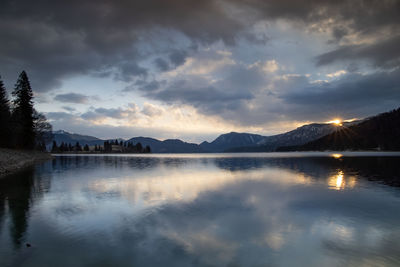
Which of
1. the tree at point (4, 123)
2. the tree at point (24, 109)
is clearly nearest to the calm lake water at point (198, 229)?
the tree at point (4, 123)

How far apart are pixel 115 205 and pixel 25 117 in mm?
82791

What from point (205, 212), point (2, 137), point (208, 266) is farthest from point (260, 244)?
point (2, 137)

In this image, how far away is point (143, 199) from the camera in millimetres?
25688

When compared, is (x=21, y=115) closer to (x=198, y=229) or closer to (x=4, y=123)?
(x=4, y=123)

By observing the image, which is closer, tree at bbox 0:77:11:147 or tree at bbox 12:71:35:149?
tree at bbox 0:77:11:147

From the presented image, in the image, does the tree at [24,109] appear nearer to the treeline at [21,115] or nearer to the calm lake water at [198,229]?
the treeline at [21,115]

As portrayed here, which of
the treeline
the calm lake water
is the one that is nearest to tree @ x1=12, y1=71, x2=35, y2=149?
the treeline

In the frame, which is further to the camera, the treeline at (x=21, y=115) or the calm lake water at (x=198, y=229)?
the treeline at (x=21, y=115)

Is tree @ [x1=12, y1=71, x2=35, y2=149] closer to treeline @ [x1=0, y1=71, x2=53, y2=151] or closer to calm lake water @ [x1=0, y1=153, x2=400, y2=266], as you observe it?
treeline @ [x1=0, y1=71, x2=53, y2=151]

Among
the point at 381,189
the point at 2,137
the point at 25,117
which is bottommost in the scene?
the point at 381,189

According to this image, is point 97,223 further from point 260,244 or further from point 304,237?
point 304,237

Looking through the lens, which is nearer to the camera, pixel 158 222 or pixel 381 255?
pixel 381 255

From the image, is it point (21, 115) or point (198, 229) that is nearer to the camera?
point (198, 229)

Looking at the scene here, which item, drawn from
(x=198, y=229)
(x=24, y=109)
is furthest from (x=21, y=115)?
(x=198, y=229)
